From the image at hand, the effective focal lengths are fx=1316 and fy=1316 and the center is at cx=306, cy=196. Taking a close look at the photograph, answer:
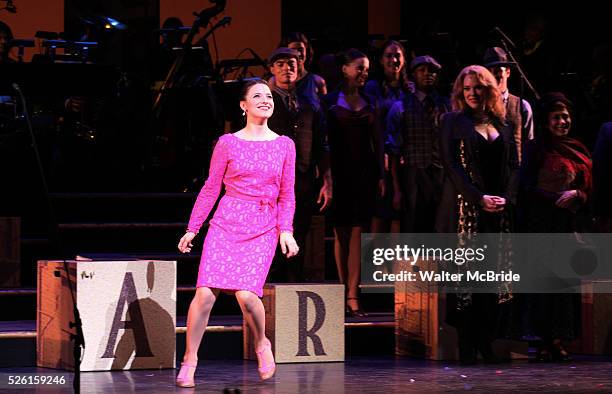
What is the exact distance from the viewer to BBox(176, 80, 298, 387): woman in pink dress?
268 inches

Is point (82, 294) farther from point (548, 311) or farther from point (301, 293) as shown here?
point (548, 311)

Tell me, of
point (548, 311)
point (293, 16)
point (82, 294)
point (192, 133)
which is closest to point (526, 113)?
point (548, 311)

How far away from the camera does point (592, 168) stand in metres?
7.98

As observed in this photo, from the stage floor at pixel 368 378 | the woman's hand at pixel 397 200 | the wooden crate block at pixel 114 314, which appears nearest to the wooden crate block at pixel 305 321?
the stage floor at pixel 368 378

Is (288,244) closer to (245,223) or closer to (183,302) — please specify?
(245,223)

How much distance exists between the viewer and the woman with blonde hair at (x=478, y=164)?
7.62 meters

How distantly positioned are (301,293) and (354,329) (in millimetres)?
652

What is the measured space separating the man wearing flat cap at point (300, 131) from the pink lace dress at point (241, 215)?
4.78ft

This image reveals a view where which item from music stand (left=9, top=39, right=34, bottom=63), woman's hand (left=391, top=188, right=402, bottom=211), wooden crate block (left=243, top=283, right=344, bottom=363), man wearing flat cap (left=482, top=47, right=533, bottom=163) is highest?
music stand (left=9, top=39, right=34, bottom=63)

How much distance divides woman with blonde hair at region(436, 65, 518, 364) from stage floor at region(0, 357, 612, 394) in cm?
47

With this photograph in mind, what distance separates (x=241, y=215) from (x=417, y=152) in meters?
2.44

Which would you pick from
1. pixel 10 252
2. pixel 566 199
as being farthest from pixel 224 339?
pixel 566 199

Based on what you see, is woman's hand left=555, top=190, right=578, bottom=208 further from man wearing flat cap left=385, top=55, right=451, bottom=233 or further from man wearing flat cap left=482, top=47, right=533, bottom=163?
man wearing flat cap left=385, top=55, right=451, bottom=233

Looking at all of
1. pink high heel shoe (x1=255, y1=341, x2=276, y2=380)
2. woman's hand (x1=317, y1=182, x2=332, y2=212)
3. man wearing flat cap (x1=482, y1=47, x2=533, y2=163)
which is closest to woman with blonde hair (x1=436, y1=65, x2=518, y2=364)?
man wearing flat cap (x1=482, y1=47, x2=533, y2=163)
